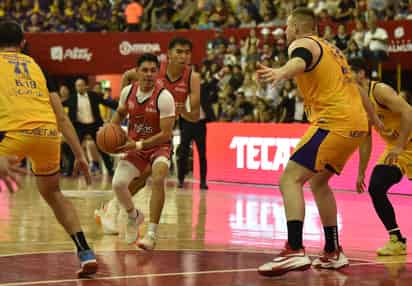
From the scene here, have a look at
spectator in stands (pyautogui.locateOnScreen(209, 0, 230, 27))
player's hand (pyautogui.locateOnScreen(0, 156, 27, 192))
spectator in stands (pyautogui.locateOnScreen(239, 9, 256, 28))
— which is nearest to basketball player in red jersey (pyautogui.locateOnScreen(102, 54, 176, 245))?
player's hand (pyautogui.locateOnScreen(0, 156, 27, 192))

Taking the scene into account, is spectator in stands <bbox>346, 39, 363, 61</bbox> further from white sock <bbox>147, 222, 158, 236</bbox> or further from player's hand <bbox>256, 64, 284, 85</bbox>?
player's hand <bbox>256, 64, 284, 85</bbox>

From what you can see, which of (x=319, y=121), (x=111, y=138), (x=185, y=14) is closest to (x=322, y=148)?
(x=319, y=121)

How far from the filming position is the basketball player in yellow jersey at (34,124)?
712cm

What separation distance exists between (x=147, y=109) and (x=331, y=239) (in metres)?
2.52

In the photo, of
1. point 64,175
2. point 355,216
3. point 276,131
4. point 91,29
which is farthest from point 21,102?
point 91,29

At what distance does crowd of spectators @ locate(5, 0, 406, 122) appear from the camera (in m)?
19.5

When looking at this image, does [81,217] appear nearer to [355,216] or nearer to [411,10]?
[355,216]

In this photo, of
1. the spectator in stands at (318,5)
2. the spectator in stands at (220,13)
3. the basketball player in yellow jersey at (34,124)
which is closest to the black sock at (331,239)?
the basketball player in yellow jersey at (34,124)

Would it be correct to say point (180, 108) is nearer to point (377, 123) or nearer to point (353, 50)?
point (377, 123)

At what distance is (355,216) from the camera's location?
12.7m

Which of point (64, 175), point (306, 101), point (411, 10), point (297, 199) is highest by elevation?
point (411, 10)

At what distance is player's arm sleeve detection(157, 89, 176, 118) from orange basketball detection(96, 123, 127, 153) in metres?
0.46

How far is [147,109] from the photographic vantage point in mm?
9648

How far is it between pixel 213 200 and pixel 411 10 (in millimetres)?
7698
